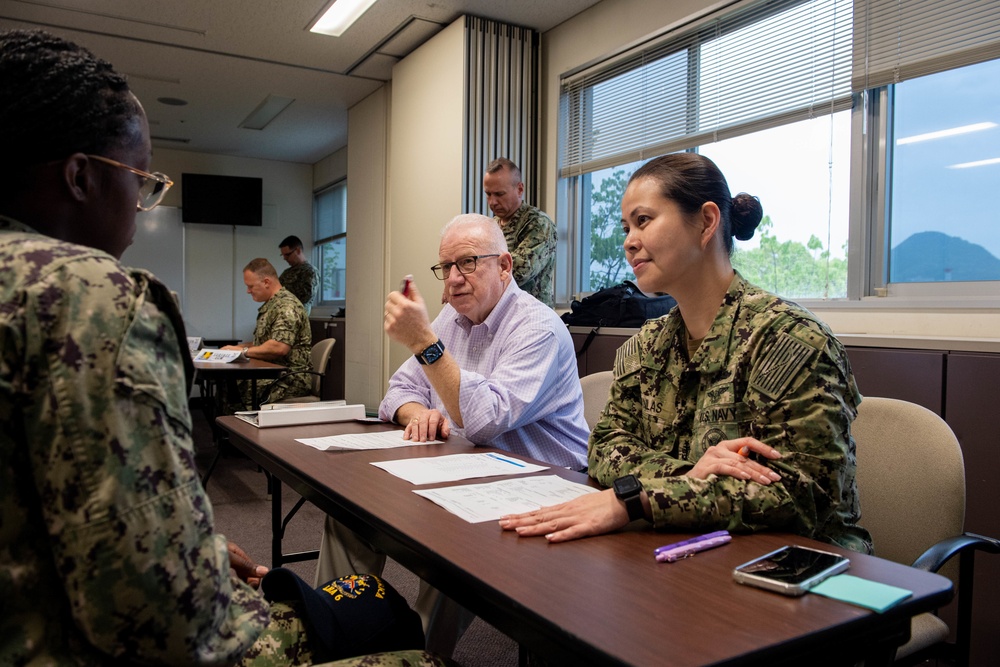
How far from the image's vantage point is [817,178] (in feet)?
10.4

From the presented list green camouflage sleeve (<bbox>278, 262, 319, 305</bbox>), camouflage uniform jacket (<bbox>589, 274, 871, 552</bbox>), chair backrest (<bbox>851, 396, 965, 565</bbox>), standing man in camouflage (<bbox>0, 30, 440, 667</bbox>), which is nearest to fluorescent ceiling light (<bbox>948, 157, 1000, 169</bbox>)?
chair backrest (<bbox>851, 396, 965, 565</bbox>)

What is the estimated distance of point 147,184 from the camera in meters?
0.82

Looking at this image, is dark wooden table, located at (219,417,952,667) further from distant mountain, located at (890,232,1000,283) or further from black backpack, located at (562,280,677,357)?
black backpack, located at (562,280,677,357)

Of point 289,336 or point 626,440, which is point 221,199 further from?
point 626,440

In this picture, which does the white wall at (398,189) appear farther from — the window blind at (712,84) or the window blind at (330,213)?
the window blind at (330,213)

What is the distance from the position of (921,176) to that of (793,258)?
0.63 m

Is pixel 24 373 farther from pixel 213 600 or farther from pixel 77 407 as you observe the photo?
pixel 213 600

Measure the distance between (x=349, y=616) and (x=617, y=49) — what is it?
3768 millimetres

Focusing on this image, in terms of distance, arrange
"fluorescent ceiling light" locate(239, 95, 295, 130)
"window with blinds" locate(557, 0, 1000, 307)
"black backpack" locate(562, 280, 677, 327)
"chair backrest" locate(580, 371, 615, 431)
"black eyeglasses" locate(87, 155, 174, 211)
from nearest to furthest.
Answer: "black eyeglasses" locate(87, 155, 174, 211) < "chair backrest" locate(580, 371, 615, 431) < "window with blinds" locate(557, 0, 1000, 307) < "black backpack" locate(562, 280, 677, 327) < "fluorescent ceiling light" locate(239, 95, 295, 130)

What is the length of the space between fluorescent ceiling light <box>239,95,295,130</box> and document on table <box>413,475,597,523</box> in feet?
20.0

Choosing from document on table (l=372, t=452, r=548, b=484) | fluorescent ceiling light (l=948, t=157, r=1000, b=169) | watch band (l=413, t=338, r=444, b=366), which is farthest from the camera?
fluorescent ceiling light (l=948, t=157, r=1000, b=169)

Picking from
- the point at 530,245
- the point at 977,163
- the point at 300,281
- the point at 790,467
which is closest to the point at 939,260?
→ the point at 977,163

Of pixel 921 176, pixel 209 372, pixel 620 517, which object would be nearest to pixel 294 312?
pixel 209 372

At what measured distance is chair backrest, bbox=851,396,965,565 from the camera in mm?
1376
